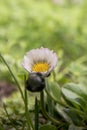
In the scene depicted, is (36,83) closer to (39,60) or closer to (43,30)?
(39,60)

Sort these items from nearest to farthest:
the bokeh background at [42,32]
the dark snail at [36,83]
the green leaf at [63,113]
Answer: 1. the dark snail at [36,83]
2. the green leaf at [63,113]
3. the bokeh background at [42,32]

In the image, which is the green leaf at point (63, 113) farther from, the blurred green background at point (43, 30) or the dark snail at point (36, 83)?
the blurred green background at point (43, 30)

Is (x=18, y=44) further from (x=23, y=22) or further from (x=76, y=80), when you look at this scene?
(x=23, y=22)

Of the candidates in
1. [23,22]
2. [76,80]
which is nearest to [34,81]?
[76,80]

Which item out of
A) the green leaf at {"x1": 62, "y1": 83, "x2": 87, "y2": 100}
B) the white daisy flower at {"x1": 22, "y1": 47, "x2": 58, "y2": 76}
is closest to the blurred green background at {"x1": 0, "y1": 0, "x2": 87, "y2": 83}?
the green leaf at {"x1": 62, "y1": 83, "x2": 87, "y2": 100}

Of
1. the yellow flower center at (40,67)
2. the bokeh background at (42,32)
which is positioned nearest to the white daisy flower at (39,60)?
the yellow flower center at (40,67)

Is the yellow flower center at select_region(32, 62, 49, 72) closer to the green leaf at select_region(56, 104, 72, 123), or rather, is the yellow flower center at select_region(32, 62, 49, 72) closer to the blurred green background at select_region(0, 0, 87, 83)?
the green leaf at select_region(56, 104, 72, 123)

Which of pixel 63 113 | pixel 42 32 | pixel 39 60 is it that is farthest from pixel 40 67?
pixel 42 32
